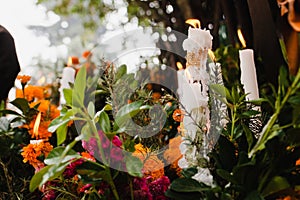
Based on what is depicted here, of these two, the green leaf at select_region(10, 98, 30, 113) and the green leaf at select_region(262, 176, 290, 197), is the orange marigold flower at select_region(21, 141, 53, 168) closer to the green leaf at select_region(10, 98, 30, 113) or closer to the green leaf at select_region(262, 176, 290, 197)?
the green leaf at select_region(10, 98, 30, 113)

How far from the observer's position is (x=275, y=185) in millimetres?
491

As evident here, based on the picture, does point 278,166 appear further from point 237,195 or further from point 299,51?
point 299,51

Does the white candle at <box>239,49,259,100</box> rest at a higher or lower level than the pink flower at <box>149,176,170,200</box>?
higher

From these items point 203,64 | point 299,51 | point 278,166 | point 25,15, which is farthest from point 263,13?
point 25,15

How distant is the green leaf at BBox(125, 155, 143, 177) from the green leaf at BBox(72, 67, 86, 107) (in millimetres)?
89

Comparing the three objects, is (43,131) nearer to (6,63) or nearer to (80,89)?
(6,63)

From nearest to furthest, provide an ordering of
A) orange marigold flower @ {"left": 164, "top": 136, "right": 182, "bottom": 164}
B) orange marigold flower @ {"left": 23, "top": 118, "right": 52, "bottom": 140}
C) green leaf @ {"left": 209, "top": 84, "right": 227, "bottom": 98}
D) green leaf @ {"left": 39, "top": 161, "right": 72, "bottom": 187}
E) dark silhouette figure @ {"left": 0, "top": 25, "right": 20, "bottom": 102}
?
green leaf @ {"left": 39, "top": 161, "right": 72, "bottom": 187}, green leaf @ {"left": 209, "top": 84, "right": 227, "bottom": 98}, orange marigold flower @ {"left": 164, "top": 136, "right": 182, "bottom": 164}, orange marigold flower @ {"left": 23, "top": 118, "right": 52, "bottom": 140}, dark silhouette figure @ {"left": 0, "top": 25, "right": 20, "bottom": 102}

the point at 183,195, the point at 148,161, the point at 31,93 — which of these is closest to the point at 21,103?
the point at 31,93

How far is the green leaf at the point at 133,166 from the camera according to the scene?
50cm

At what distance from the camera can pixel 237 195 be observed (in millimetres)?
514

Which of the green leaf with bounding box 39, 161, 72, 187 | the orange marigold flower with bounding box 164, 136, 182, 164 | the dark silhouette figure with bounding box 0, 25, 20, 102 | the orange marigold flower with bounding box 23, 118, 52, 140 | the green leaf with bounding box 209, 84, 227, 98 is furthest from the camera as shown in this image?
the dark silhouette figure with bounding box 0, 25, 20, 102

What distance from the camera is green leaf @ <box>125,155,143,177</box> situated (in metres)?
0.50

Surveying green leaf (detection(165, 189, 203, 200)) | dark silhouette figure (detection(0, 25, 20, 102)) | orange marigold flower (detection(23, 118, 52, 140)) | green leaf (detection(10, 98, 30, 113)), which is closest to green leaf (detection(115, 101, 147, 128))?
green leaf (detection(165, 189, 203, 200))

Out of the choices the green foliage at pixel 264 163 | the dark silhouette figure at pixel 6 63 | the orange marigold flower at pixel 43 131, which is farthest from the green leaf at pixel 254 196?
the dark silhouette figure at pixel 6 63
